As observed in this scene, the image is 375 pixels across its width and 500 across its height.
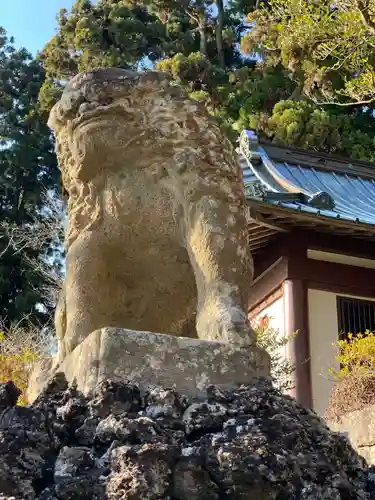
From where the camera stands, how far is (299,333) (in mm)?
7754

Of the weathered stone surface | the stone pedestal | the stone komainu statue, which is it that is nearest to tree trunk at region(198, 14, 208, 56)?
the weathered stone surface

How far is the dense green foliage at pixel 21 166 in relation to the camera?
17.3 meters

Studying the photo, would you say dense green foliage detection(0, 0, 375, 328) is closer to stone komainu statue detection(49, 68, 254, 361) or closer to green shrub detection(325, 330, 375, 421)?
green shrub detection(325, 330, 375, 421)

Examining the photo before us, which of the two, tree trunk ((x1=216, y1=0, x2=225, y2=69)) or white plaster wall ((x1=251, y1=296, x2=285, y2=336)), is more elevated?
tree trunk ((x1=216, y1=0, x2=225, y2=69))

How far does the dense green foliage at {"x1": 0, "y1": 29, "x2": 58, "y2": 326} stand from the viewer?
17328 millimetres

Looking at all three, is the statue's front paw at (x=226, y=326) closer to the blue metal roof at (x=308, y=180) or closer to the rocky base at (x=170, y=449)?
the rocky base at (x=170, y=449)

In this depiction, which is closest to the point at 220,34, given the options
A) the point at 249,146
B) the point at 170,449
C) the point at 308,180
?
the point at 249,146

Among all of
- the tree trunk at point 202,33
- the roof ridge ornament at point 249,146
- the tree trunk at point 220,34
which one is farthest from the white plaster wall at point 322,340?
the tree trunk at point 202,33

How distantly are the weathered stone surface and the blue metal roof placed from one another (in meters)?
3.82

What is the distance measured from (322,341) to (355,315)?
24.6 inches

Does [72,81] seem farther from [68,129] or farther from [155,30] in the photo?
[155,30]

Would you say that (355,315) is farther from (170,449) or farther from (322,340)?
(170,449)

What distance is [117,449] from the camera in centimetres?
143

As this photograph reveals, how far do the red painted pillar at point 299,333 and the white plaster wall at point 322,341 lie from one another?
3.4 inches
